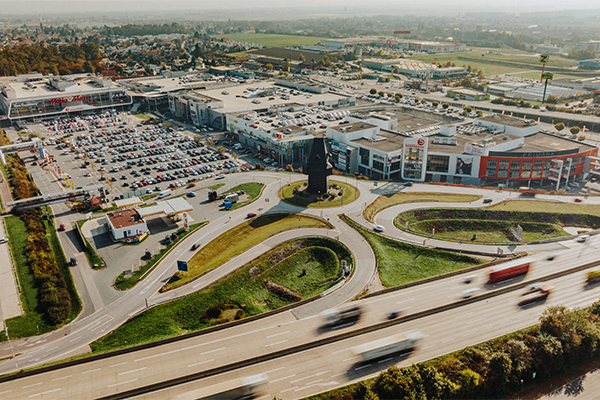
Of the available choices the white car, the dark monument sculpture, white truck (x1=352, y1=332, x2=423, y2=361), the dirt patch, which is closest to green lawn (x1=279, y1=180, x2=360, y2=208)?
the dark monument sculpture

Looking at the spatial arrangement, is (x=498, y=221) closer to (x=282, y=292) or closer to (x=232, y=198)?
(x=282, y=292)

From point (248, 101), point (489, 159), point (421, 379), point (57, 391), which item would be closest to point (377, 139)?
point (489, 159)

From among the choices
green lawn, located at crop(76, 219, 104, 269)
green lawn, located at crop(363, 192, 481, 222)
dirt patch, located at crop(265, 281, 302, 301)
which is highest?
green lawn, located at crop(363, 192, 481, 222)

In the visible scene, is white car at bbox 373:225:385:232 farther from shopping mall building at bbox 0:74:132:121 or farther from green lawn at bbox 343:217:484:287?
shopping mall building at bbox 0:74:132:121

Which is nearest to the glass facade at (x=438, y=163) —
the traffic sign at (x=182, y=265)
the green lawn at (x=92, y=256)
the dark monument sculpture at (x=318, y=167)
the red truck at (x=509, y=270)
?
the dark monument sculpture at (x=318, y=167)

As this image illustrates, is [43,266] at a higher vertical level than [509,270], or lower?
lower

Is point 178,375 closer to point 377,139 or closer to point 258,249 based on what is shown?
point 258,249

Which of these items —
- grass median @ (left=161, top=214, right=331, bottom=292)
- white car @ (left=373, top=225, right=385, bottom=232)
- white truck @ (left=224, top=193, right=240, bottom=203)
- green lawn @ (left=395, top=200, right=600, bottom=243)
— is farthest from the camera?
white truck @ (left=224, top=193, right=240, bottom=203)

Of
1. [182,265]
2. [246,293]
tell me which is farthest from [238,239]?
[246,293]
